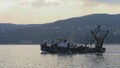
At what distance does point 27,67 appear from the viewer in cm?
9250

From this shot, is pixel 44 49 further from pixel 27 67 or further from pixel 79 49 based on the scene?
pixel 27 67

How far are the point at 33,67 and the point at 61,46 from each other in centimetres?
5921

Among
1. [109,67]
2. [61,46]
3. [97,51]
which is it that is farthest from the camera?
[97,51]

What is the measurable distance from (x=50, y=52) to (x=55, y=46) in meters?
4.86

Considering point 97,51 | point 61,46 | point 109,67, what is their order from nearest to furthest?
1. point 109,67
2. point 61,46
3. point 97,51

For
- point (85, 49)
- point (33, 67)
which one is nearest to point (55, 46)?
point (85, 49)

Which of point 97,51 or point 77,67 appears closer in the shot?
point 77,67

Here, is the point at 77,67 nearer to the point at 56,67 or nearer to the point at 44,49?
the point at 56,67

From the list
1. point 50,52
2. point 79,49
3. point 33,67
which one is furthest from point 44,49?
point 33,67

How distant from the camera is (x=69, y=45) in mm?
153125

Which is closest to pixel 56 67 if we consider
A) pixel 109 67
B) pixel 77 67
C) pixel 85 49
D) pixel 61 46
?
pixel 77 67

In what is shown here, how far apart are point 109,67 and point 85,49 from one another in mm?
69894

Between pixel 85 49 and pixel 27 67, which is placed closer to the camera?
pixel 27 67

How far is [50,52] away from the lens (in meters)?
158
